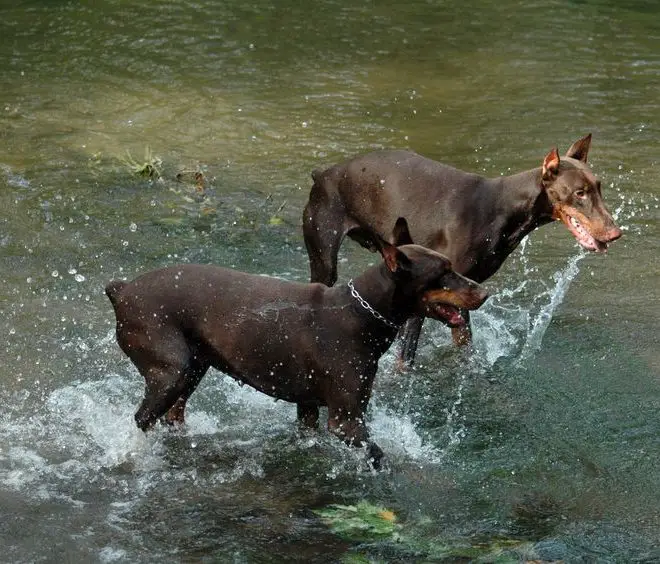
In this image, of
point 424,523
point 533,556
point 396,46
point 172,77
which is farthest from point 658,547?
point 396,46

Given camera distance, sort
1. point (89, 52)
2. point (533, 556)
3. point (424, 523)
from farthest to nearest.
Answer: point (89, 52)
point (424, 523)
point (533, 556)

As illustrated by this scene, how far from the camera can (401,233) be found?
7059 millimetres

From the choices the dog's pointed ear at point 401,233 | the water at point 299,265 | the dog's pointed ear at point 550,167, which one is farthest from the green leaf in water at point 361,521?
the dog's pointed ear at point 550,167

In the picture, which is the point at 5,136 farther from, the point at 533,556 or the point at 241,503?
the point at 533,556

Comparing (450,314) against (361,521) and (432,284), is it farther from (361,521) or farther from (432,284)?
(361,521)

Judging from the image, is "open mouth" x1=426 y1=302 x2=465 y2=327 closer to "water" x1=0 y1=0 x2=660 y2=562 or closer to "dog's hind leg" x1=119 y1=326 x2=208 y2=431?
"water" x1=0 y1=0 x2=660 y2=562

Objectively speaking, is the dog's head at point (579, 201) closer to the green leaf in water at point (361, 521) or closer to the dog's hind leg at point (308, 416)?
the dog's hind leg at point (308, 416)

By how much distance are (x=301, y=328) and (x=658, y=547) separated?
2242mm

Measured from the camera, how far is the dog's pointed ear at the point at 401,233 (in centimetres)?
702

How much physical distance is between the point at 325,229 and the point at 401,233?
6.36ft

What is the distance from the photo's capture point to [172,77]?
48.9 ft

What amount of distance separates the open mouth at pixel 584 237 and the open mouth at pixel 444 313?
4.78ft

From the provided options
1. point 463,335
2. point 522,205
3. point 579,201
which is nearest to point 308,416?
point 463,335

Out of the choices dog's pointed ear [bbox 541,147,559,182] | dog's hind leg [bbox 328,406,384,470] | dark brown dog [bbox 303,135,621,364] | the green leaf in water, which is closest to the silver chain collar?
dog's hind leg [bbox 328,406,384,470]
